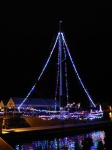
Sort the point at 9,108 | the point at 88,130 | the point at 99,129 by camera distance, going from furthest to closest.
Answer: the point at 9,108, the point at 99,129, the point at 88,130

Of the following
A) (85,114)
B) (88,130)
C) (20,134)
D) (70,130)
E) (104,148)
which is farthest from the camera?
(85,114)

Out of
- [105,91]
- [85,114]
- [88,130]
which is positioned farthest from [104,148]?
[105,91]

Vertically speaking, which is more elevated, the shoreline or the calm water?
the shoreline

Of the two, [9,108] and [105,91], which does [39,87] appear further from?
[9,108]

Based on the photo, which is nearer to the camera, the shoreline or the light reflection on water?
the light reflection on water

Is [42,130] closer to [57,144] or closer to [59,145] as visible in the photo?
[57,144]

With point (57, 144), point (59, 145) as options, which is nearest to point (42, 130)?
point (57, 144)

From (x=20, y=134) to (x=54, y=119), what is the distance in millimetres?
8254

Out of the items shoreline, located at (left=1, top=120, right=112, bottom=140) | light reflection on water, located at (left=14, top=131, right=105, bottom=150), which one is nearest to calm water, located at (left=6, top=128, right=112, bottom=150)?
light reflection on water, located at (left=14, top=131, right=105, bottom=150)

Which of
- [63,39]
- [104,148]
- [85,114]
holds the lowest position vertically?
[104,148]

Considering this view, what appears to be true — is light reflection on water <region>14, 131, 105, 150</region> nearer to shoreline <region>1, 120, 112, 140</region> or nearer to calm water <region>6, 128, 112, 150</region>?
calm water <region>6, 128, 112, 150</region>

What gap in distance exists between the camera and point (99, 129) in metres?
33.2

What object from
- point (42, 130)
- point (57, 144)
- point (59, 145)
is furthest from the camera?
point (42, 130)

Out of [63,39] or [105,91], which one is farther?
[105,91]
